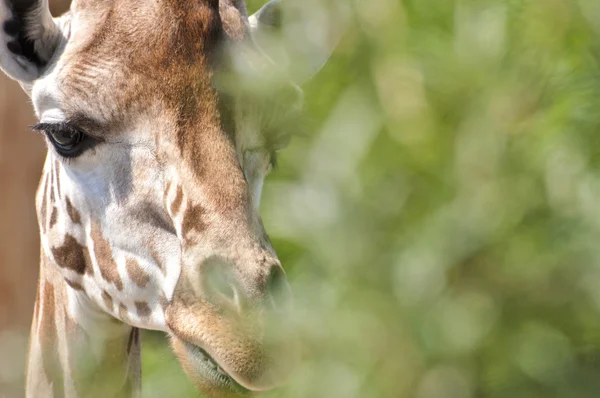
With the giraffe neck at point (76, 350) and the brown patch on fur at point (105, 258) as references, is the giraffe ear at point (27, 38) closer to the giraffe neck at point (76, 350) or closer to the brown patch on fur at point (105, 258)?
the brown patch on fur at point (105, 258)

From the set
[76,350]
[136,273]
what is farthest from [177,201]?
[76,350]

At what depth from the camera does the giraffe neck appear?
7.80 feet

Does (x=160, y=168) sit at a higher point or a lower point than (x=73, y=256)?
higher

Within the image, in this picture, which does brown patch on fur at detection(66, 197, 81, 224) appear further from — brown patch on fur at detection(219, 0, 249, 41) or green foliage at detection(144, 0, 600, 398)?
green foliage at detection(144, 0, 600, 398)

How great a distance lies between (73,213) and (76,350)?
505 millimetres

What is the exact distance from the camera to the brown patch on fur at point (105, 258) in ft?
6.64

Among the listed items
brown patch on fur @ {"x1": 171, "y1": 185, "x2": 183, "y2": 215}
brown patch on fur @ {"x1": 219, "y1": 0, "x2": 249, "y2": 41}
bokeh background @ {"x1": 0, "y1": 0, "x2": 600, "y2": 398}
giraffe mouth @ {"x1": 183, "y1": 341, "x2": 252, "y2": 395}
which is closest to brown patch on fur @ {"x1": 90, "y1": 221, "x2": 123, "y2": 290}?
brown patch on fur @ {"x1": 171, "y1": 185, "x2": 183, "y2": 215}

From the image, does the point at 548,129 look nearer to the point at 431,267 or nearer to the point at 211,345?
the point at 431,267

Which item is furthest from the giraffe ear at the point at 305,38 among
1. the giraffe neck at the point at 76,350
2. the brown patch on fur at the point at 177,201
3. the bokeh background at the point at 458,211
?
the giraffe neck at the point at 76,350

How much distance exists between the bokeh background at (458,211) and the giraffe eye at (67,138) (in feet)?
4.52

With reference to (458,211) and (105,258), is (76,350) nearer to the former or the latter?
→ (105,258)

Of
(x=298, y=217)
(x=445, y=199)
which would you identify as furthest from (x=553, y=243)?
(x=298, y=217)

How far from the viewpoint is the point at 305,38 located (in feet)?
2.99

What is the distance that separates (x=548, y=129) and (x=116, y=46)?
1529mm
